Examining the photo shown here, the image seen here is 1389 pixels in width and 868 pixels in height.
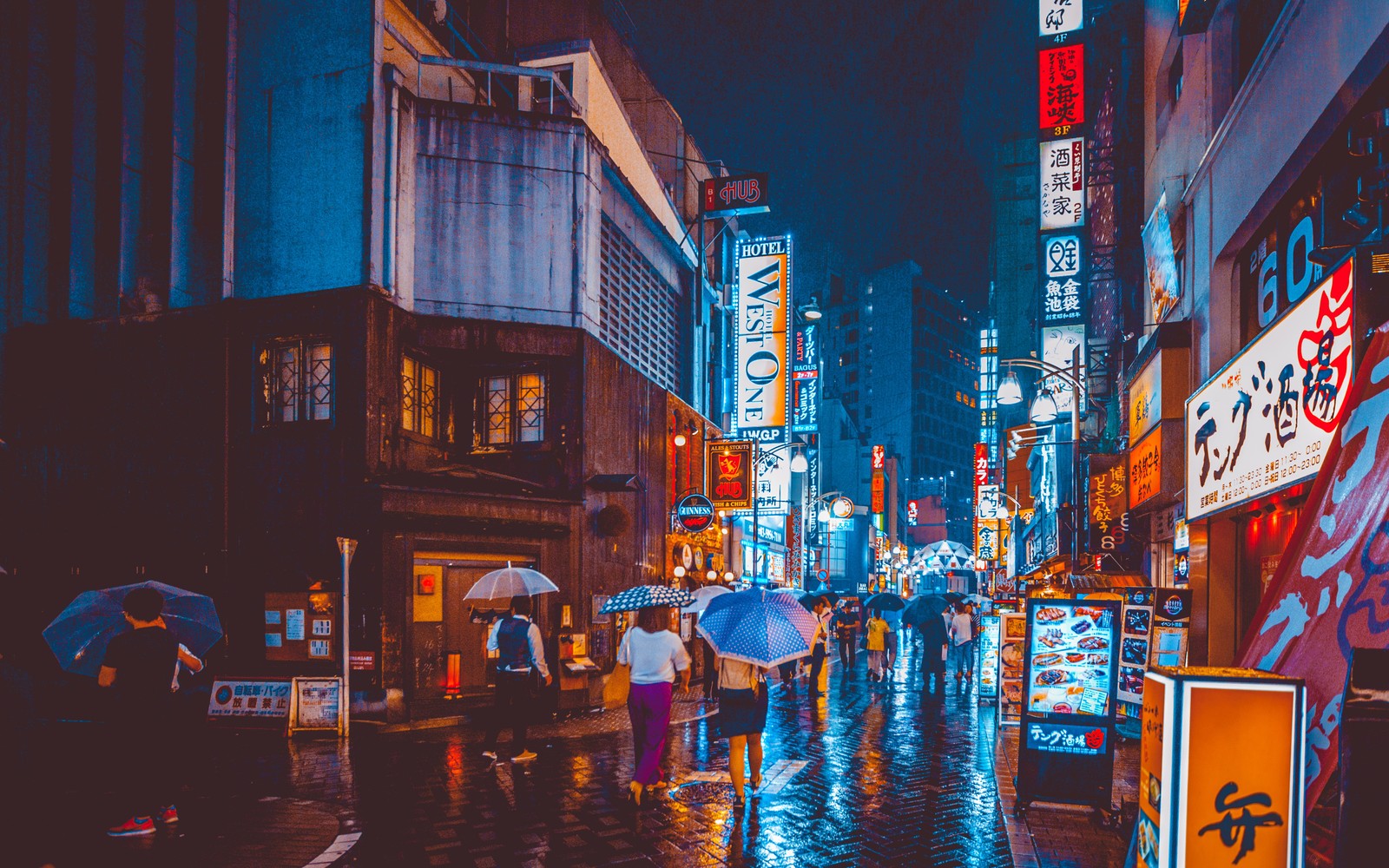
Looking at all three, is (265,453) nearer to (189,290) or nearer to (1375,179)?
(189,290)

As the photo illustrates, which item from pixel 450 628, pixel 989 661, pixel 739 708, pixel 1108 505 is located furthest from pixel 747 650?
pixel 989 661

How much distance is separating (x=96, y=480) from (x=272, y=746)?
25.0 ft

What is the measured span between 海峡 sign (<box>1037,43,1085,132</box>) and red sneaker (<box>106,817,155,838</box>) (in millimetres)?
20197

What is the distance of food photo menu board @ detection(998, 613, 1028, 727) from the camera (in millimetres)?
14234

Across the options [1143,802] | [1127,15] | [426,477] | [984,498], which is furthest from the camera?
[984,498]

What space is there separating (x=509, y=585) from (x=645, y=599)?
3.53 metres

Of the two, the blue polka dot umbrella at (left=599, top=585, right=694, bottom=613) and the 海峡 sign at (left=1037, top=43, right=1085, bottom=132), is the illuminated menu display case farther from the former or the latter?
the 海峡 sign at (left=1037, top=43, right=1085, bottom=132)

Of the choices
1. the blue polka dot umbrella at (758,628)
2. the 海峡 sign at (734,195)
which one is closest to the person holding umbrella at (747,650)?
the blue polka dot umbrella at (758,628)

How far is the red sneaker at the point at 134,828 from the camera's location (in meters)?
7.59

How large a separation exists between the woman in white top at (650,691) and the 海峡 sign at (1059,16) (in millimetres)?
17729

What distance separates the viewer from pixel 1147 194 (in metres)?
17.6

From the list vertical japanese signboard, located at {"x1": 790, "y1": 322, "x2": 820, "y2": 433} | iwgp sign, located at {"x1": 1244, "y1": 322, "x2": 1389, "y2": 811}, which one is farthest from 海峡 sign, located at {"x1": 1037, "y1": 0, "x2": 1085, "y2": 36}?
vertical japanese signboard, located at {"x1": 790, "y1": 322, "x2": 820, "y2": 433}

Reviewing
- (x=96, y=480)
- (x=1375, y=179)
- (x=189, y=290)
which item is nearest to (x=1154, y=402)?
(x=1375, y=179)

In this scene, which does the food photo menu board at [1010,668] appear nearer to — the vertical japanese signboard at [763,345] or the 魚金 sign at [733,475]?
the 魚金 sign at [733,475]
